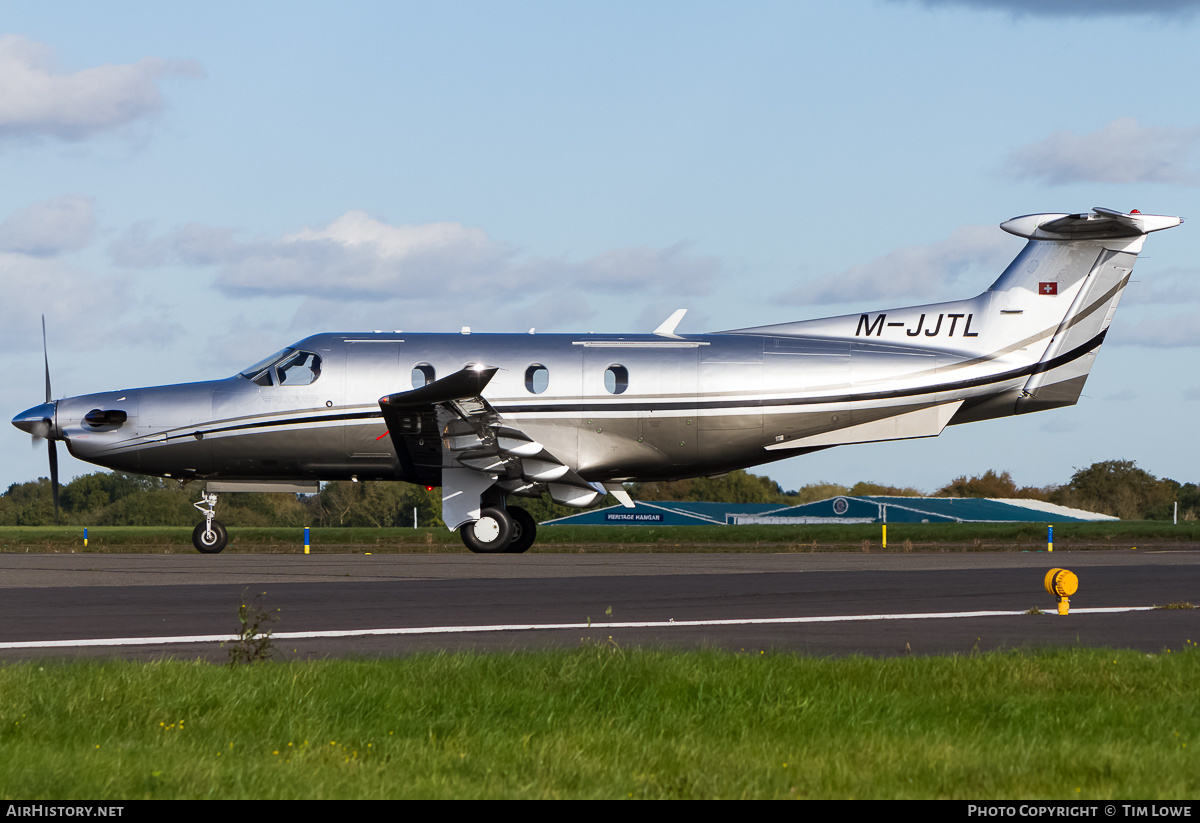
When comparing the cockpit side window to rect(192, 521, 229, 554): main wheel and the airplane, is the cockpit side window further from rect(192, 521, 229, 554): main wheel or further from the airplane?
rect(192, 521, 229, 554): main wheel

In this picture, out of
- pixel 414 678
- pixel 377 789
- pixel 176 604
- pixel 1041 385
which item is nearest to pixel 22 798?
pixel 377 789

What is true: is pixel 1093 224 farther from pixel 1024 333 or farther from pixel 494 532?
pixel 494 532

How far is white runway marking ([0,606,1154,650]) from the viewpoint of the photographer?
1042 centimetres

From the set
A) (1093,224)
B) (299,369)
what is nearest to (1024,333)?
(1093,224)

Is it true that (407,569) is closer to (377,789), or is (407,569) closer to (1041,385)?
(1041,385)

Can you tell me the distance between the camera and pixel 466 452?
23531mm

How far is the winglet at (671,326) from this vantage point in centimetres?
2488

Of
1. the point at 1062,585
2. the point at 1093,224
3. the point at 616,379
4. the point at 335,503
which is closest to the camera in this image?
the point at 1062,585

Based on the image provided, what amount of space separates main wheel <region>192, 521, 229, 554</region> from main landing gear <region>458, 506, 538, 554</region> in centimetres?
557

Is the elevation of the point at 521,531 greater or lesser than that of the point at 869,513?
greater

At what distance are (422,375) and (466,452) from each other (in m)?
1.96

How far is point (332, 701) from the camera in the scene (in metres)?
7.03

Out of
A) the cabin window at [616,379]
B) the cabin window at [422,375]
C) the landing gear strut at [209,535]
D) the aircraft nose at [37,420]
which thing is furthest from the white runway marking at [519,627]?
the aircraft nose at [37,420]

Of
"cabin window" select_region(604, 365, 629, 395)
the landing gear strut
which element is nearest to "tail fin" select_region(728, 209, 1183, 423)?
"cabin window" select_region(604, 365, 629, 395)
